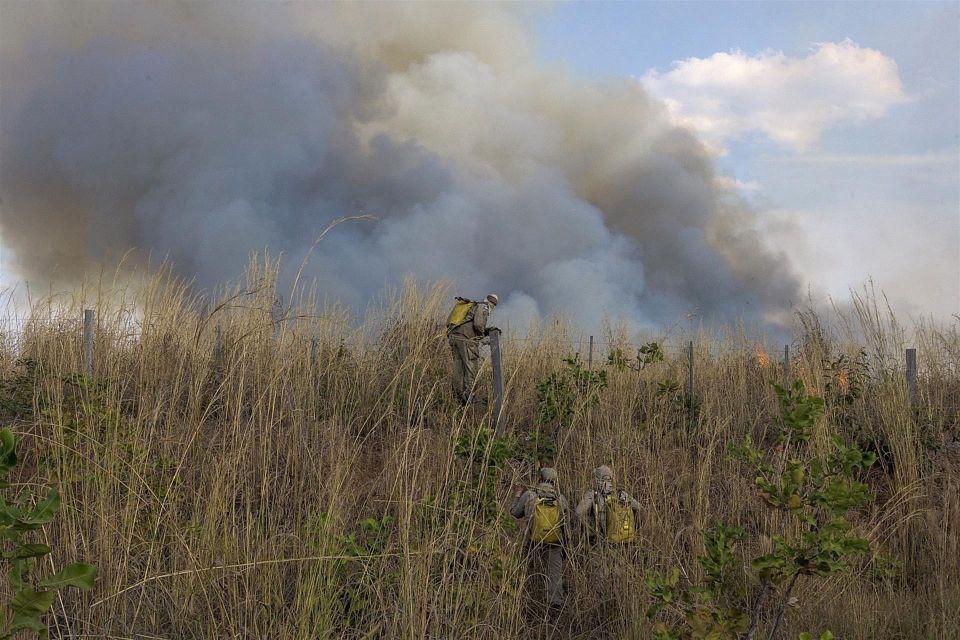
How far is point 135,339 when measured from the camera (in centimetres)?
600

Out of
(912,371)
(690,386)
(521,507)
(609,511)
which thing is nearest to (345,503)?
(521,507)

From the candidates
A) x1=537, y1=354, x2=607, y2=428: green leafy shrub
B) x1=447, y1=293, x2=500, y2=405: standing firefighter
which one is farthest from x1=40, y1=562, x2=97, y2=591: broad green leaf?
x1=447, y1=293, x2=500, y2=405: standing firefighter

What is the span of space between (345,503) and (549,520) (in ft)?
3.62

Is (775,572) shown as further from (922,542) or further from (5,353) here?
(5,353)

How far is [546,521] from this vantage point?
3.83 metres

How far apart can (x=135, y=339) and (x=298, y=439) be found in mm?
2539

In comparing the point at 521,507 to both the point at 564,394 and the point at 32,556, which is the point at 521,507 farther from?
the point at 32,556

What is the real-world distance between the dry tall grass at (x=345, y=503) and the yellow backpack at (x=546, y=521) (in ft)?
0.55

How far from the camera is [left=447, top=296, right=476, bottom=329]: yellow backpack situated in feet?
25.5

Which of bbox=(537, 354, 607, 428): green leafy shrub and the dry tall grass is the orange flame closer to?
the dry tall grass

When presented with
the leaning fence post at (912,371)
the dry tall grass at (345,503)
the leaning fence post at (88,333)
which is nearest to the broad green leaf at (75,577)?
the dry tall grass at (345,503)

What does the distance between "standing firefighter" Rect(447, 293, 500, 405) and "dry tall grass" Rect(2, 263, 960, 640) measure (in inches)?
27.3

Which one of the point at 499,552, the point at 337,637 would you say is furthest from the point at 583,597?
the point at 337,637

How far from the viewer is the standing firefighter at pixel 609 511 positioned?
381 centimetres
